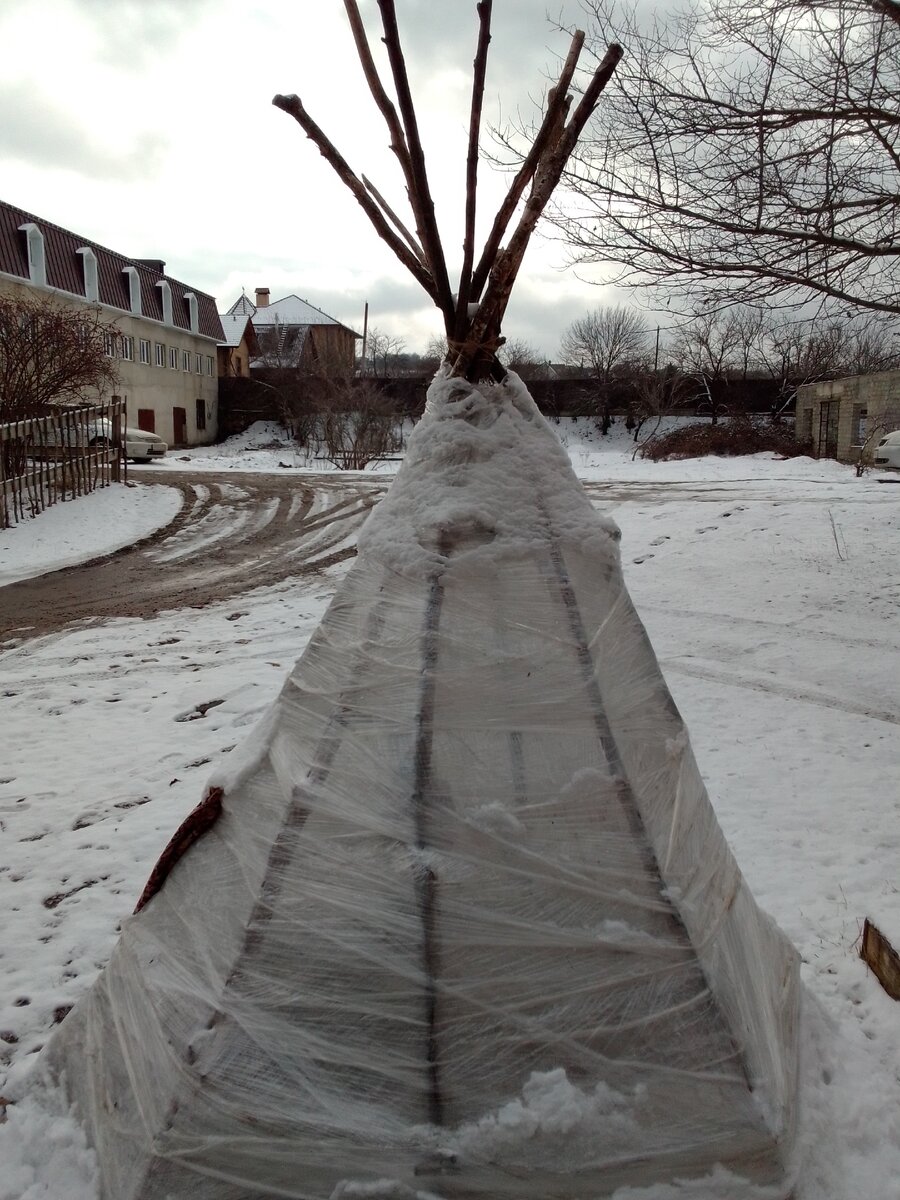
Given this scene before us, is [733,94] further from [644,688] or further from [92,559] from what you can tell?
[92,559]

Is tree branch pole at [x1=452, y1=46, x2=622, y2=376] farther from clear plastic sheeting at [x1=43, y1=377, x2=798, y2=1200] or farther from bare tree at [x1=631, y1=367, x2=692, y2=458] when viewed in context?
bare tree at [x1=631, y1=367, x2=692, y2=458]

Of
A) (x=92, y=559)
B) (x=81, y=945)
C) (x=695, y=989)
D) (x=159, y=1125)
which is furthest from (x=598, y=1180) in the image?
(x=92, y=559)

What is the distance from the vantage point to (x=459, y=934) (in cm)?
176

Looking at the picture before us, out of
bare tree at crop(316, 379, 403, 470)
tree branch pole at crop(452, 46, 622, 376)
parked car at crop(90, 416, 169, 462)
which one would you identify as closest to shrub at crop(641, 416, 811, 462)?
bare tree at crop(316, 379, 403, 470)

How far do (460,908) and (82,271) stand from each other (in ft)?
111

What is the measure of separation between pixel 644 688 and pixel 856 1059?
4.07 ft

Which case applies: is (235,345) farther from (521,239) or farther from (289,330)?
(521,239)

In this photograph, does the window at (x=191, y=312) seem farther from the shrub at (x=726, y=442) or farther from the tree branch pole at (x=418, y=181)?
the tree branch pole at (x=418, y=181)

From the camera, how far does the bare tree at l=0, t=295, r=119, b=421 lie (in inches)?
518

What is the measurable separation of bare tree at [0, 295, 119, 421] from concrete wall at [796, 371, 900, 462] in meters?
16.9

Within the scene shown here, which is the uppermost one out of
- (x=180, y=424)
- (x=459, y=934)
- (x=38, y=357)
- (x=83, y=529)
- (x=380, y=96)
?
(x=180, y=424)

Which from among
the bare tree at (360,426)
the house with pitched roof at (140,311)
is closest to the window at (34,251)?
the house with pitched roof at (140,311)

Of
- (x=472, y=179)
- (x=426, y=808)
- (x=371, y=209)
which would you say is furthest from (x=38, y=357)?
(x=426, y=808)

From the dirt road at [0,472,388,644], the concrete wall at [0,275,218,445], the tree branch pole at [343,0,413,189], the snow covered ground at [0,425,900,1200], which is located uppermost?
the concrete wall at [0,275,218,445]
